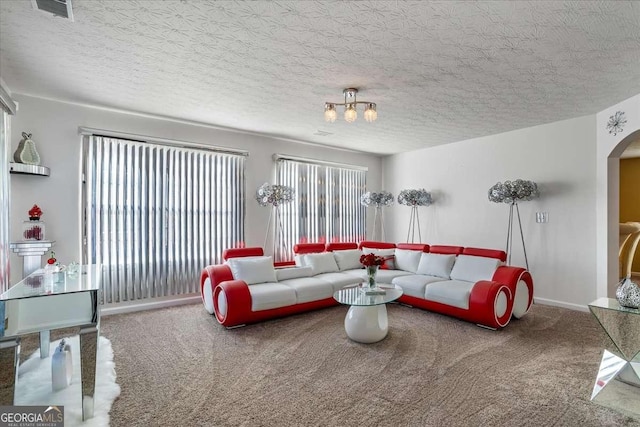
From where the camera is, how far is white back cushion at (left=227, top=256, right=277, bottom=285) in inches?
166

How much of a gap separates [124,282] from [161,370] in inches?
80.3

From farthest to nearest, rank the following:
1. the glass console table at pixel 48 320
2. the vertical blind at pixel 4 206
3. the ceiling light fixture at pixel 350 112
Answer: the ceiling light fixture at pixel 350 112 < the vertical blind at pixel 4 206 < the glass console table at pixel 48 320

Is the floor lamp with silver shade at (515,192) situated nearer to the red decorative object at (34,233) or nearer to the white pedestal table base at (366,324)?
the white pedestal table base at (366,324)

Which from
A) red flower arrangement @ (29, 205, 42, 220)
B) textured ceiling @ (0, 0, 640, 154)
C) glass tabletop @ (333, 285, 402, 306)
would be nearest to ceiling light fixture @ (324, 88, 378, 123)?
textured ceiling @ (0, 0, 640, 154)

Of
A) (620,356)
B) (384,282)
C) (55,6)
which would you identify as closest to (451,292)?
(384,282)

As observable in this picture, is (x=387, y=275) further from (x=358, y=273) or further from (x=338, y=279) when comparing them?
(x=338, y=279)

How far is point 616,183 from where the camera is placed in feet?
13.6

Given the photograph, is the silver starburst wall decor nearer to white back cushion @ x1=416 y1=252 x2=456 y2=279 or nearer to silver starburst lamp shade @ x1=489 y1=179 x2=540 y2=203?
silver starburst lamp shade @ x1=489 y1=179 x2=540 y2=203

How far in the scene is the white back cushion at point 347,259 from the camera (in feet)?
17.7

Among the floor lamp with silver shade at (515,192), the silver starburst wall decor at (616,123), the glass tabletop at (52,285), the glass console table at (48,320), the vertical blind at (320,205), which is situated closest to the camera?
the glass console table at (48,320)

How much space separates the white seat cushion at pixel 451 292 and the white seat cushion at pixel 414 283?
10cm

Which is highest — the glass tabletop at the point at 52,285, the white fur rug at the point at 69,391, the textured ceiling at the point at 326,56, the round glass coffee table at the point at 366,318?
the textured ceiling at the point at 326,56

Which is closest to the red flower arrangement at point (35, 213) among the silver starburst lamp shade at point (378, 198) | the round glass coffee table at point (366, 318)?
the round glass coffee table at point (366, 318)

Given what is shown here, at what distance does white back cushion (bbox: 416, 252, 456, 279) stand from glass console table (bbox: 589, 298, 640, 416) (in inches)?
85.2
